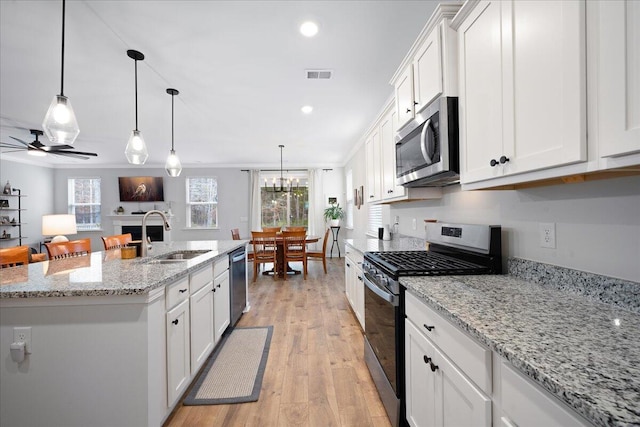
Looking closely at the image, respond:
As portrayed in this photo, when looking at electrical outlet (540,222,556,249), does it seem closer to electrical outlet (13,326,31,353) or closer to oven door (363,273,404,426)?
oven door (363,273,404,426)

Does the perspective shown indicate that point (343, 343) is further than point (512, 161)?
Yes

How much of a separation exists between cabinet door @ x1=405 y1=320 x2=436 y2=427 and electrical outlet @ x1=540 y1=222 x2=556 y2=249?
72 centimetres

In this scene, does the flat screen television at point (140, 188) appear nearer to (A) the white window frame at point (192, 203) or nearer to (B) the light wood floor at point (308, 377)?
(A) the white window frame at point (192, 203)

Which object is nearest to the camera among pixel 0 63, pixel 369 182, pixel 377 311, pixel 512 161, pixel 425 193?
pixel 512 161

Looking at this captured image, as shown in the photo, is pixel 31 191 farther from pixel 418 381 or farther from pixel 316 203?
pixel 418 381

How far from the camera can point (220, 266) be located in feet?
8.78

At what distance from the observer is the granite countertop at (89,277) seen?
141 centimetres

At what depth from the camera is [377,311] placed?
1861 millimetres

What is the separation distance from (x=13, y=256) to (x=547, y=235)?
A: 3699mm

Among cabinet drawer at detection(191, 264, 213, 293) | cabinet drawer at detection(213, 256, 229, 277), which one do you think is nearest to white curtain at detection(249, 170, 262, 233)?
cabinet drawer at detection(213, 256, 229, 277)

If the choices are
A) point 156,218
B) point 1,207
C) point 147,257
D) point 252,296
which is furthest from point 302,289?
point 1,207

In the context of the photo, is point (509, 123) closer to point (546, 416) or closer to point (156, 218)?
point (546, 416)

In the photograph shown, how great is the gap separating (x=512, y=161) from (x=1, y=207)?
8.95 meters

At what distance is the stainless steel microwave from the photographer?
1.56m
